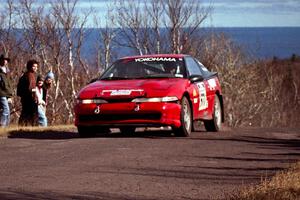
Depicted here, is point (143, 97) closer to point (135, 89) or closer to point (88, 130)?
point (135, 89)

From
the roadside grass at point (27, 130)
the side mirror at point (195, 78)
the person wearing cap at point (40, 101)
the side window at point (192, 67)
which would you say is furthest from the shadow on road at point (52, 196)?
the person wearing cap at point (40, 101)

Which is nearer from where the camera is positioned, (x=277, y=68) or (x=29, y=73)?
(x=29, y=73)

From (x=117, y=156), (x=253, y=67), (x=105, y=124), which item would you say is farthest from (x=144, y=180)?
(x=253, y=67)

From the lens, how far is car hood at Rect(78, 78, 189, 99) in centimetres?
1376

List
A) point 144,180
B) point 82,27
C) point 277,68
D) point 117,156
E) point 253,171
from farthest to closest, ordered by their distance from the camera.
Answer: point 277,68 → point 82,27 → point 117,156 → point 253,171 → point 144,180

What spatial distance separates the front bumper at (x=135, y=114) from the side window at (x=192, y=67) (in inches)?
53.5

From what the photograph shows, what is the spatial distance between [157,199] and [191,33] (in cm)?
3053

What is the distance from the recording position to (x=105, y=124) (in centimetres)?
1389

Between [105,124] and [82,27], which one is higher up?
[82,27]

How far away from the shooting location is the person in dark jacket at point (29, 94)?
17.4 meters

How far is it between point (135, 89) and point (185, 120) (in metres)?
1.07

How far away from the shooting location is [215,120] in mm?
16484

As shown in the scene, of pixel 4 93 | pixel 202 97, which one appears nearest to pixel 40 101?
pixel 4 93

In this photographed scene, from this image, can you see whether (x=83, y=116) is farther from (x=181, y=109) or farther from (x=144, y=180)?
(x=144, y=180)
